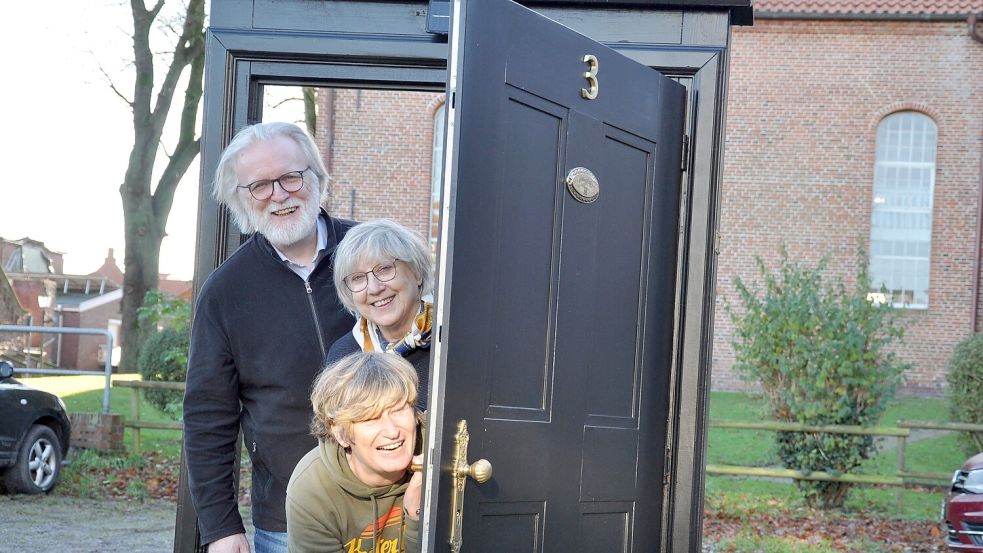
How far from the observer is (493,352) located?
2.79 meters

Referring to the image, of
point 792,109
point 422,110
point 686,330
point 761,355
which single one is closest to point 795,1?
point 792,109

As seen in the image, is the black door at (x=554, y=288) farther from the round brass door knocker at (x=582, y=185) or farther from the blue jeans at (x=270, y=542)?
the blue jeans at (x=270, y=542)

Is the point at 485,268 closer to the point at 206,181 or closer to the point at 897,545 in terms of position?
the point at 206,181

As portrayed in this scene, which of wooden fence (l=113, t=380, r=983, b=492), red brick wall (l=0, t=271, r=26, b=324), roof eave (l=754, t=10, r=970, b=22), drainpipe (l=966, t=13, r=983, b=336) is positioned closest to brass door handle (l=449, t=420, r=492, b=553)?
wooden fence (l=113, t=380, r=983, b=492)

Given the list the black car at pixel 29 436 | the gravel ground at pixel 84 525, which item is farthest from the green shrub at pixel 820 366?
the black car at pixel 29 436

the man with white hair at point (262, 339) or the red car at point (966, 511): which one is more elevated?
the man with white hair at point (262, 339)

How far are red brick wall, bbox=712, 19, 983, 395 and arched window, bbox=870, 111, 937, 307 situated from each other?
280 mm

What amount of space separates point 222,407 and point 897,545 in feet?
22.8

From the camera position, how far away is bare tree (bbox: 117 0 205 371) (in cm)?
1859

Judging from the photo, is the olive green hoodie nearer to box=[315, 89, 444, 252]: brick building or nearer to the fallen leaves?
the fallen leaves

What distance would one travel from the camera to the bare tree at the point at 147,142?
18.6 metres

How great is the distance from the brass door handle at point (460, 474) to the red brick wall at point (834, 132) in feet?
57.3

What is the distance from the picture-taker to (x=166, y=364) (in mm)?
12633

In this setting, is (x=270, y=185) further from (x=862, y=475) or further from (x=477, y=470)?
(x=862, y=475)
